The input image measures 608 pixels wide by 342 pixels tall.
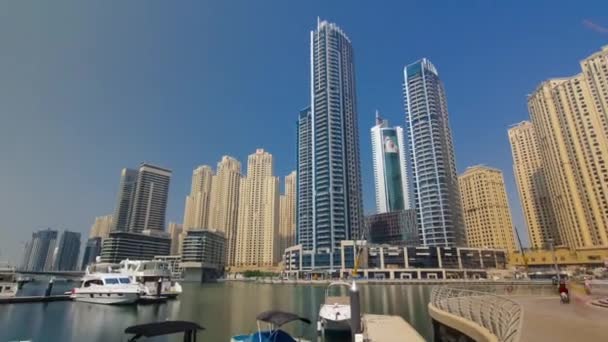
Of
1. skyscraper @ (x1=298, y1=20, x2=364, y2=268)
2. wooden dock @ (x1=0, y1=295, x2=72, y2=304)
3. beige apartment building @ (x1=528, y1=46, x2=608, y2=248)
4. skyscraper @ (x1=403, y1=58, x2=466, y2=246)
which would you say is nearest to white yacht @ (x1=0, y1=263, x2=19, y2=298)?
wooden dock @ (x1=0, y1=295, x2=72, y2=304)

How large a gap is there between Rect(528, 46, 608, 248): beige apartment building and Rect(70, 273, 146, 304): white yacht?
158 meters

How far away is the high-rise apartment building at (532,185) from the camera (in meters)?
158

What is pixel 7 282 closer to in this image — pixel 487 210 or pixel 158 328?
pixel 158 328

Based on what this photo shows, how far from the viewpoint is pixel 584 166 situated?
121688 millimetres

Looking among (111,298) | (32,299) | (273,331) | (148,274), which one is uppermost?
(148,274)

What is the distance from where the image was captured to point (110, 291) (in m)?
55.8

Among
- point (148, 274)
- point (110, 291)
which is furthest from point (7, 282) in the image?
point (148, 274)

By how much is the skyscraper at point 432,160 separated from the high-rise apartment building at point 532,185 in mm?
35771

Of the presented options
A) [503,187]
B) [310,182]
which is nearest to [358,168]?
[310,182]

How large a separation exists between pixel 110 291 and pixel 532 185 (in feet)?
665

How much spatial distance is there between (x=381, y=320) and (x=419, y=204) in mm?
161963

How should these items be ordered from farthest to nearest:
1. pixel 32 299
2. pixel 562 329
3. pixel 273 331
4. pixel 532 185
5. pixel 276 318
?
pixel 532 185 → pixel 32 299 → pixel 273 331 → pixel 276 318 → pixel 562 329

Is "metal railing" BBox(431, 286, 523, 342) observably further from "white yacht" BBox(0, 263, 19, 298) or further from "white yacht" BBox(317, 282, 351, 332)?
"white yacht" BBox(0, 263, 19, 298)

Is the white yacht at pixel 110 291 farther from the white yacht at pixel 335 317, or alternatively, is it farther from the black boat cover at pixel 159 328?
the black boat cover at pixel 159 328
